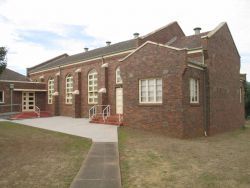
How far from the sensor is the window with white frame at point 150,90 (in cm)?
1698

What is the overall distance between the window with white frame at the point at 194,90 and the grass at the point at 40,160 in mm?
7093

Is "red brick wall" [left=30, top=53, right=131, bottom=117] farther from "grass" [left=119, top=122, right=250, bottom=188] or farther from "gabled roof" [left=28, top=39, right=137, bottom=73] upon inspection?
"grass" [left=119, top=122, right=250, bottom=188]

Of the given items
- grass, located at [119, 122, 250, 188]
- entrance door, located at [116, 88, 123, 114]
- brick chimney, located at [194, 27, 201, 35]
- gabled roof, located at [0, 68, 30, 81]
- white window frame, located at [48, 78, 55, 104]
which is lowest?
grass, located at [119, 122, 250, 188]

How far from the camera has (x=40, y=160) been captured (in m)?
9.59

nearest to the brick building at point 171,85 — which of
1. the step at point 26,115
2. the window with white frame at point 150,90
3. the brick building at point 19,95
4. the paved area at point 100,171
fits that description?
the window with white frame at point 150,90

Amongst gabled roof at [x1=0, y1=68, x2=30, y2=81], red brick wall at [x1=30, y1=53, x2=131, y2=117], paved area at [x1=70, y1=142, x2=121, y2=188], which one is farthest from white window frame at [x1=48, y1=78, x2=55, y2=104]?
paved area at [x1=70, y1=142, x2=121, y2=188]

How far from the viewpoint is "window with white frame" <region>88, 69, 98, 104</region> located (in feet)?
87.8

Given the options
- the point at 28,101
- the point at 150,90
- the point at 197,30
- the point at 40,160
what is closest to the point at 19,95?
the point at 28,101

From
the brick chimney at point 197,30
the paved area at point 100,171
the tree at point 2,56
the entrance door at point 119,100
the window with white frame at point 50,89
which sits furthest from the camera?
the window with white frame at point 50,89

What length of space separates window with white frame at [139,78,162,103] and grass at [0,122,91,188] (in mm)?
5213

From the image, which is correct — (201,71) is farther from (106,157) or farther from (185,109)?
(106,157)

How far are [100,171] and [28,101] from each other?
28.0m

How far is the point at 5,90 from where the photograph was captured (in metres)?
31.3

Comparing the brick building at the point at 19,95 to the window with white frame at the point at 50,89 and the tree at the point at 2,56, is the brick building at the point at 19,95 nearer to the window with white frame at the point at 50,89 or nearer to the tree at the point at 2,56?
the window with white frame at the point at 50,89
